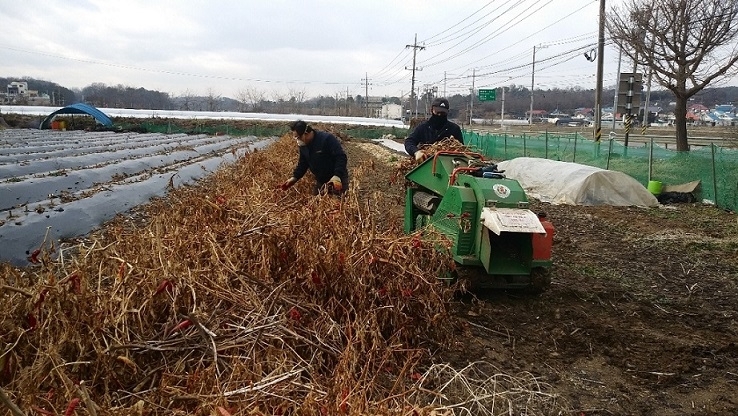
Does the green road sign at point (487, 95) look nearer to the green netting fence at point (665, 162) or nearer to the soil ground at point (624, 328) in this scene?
the green netting fence at point (665, 162)

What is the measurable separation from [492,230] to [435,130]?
2.47 metres

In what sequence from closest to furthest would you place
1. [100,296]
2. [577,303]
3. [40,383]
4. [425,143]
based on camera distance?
[40,383]
[100,296]
[577,303]
[425,143]

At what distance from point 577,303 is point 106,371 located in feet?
13.7

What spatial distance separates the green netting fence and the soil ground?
7.87 ft

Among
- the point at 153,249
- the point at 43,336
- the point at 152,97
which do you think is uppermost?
→ the point at 152,97

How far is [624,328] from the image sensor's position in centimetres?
465

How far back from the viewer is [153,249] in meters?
3.62

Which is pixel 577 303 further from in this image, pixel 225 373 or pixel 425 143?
pixel 225 373

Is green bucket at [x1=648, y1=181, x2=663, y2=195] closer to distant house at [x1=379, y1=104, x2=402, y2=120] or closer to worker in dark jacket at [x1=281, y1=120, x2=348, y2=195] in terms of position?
worker in dark jacket at [x1=281, y1=120, x2=348, y2=195]

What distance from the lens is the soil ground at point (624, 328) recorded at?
356cm

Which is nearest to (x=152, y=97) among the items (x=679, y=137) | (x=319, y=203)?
(x=679, y=137)

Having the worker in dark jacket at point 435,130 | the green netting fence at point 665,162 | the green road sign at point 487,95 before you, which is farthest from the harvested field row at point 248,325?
the green road sign at point 487,95

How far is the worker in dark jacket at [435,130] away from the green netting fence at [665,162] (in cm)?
61

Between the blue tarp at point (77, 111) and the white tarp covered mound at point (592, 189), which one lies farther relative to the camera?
the blue tarp at point (77, 111)
